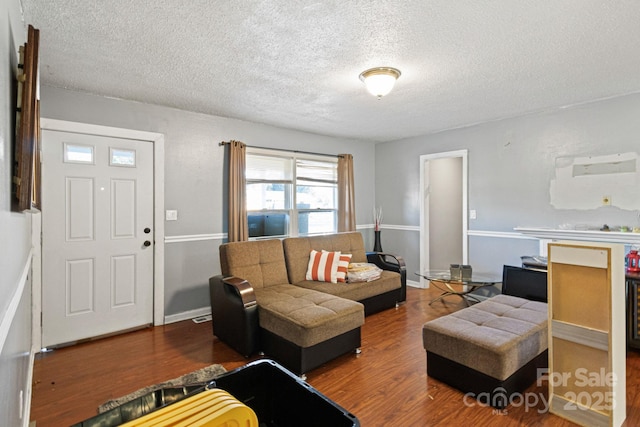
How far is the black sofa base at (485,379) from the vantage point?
6.88ft

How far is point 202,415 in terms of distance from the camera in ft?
2.06

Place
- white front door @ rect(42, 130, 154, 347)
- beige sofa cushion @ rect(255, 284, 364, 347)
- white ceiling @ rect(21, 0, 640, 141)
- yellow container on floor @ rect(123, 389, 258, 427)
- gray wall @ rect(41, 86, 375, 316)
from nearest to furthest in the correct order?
yellow container on floor @ rect(123, 389, 258, 427) < white ceiling @ rect(21, 0, 640, 141) < beige sofa cushion @ rect(255, 284, 364, 347) < white front door @ rect(42, 130, 154, 347) < gray wall @ rect(41, 86, 375, 316)

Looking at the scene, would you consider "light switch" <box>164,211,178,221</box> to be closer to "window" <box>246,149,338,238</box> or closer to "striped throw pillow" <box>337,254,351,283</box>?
"window" <box>246,149,338,238</box>

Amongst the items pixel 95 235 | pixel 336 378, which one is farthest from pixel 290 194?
pixel 336 378

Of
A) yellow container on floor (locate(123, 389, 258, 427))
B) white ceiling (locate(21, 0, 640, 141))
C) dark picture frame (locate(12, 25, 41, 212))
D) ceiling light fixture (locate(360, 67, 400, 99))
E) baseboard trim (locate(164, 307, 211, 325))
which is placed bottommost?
baseboard trim (locate(164, 307, 211, 325))

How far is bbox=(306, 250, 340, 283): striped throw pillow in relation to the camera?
3728mm

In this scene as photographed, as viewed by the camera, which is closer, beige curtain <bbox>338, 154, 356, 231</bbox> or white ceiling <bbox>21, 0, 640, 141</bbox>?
white ceiling <bbox>21, 0, 640, 141</bbox>

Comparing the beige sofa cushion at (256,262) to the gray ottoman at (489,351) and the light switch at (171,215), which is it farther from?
the gray ottoman at (489,351)

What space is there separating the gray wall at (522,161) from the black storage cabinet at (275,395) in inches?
158

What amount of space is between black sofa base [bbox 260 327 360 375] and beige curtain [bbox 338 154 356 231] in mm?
2545

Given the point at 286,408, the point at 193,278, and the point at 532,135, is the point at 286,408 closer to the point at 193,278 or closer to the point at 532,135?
the point at 193,278

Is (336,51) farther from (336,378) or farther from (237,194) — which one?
(336,378)

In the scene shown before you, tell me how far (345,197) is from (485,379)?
3475 mm

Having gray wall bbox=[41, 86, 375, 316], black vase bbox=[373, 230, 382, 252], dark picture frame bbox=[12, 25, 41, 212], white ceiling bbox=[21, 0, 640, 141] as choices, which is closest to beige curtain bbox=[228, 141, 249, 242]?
gray wall bbox=[41, 86, 375, 316]
